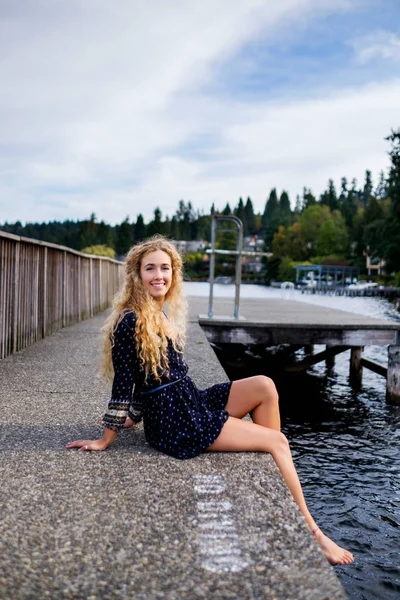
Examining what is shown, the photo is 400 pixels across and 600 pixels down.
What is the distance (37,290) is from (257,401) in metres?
5.32

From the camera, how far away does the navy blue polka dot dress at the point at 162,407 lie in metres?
3.12

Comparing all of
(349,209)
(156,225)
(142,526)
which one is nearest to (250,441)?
(142,526)

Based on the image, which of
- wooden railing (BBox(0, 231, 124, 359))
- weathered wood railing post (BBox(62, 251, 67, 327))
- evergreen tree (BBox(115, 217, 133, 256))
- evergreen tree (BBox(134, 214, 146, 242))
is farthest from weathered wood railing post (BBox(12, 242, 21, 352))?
evergreen tree (BBox(134, 214, 146, 242))

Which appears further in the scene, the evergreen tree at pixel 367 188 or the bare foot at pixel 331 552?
the evergreen tree at pixel 367 188

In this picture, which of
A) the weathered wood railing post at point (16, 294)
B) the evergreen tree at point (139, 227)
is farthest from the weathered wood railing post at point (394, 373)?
the evergreen tree at point (139, 227)

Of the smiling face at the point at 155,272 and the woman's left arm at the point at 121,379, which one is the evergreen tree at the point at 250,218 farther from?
the woman's left arm at the point at 121,379

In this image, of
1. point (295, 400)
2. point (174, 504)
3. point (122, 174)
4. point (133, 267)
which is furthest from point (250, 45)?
point (122, 174)

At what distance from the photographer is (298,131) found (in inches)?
980

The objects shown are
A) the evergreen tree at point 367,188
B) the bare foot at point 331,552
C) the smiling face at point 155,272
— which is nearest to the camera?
the bare foot at point 331,552

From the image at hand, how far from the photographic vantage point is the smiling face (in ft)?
11.4

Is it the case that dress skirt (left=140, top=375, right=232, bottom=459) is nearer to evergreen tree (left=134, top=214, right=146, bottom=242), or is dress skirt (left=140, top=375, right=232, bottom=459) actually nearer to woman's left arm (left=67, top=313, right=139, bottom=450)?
woman's left arm (left=67, top=313, right=139, bottom=450)

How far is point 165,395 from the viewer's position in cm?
318

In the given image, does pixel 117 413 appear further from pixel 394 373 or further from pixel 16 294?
pixel 394 373

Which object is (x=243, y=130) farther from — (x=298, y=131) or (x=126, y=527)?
→ (x=126, y=527)
